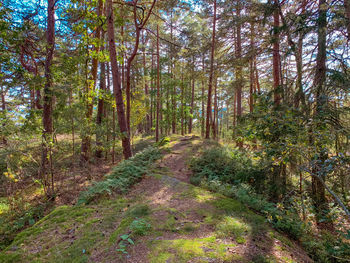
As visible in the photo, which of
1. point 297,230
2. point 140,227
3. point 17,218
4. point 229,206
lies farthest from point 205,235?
point 17,218

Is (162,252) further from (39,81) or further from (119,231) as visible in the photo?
(39,81)

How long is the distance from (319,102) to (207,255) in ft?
13.6

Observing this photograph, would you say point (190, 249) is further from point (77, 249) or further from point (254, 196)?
point (254, 196)

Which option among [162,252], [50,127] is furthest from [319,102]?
[50,127]

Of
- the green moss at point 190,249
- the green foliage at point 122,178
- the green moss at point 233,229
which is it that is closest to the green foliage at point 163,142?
the green foliage at point 122,178

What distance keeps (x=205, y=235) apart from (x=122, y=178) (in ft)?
12.5

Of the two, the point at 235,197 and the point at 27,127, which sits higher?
the point at 27,127

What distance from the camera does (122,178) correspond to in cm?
588

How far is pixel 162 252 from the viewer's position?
247 cm

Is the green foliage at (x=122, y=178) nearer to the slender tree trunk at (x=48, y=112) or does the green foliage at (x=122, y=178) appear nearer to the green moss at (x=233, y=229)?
the slender tree trunk at (x=48, y=112)

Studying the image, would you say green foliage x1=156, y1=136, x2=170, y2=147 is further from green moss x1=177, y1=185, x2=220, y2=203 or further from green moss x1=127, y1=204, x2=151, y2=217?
green moss x1=127, y1=204, x2=151, y2=217

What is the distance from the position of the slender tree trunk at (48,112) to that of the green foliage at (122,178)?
1.48 metres

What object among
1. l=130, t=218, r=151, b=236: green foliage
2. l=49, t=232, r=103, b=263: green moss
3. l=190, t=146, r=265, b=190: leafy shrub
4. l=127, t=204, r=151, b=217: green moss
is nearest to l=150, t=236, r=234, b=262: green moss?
l=130, t=218, r=151, b=236: green foliage

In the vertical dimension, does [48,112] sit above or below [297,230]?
above
